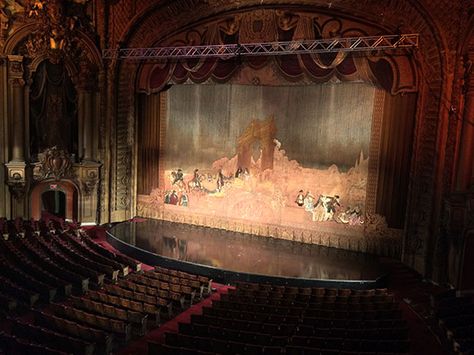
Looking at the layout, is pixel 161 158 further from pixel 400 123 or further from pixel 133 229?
pixel 400 123

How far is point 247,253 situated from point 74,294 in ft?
20.3

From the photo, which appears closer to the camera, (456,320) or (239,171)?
(456,320)

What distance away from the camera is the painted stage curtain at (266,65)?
49.9ft

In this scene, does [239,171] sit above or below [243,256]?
above

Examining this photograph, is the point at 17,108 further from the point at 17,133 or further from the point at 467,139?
the point at 467,139

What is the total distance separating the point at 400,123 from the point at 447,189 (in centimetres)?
281

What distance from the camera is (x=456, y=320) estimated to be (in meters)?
9.39

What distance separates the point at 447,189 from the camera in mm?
13438

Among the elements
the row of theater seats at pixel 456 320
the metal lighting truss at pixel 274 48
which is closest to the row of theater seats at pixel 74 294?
the row of theater seats at pixel 456 320

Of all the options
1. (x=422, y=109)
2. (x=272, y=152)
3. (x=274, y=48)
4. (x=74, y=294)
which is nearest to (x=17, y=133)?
(x=74, y=294)

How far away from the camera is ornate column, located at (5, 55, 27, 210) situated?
658 inches

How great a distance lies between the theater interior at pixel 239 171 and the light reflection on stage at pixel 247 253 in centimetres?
11

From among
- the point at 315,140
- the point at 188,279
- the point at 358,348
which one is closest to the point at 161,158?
the point at 315,140

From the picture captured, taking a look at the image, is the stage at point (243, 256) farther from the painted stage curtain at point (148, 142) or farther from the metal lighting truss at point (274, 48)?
the metal lighting truss at point (274, 48)
